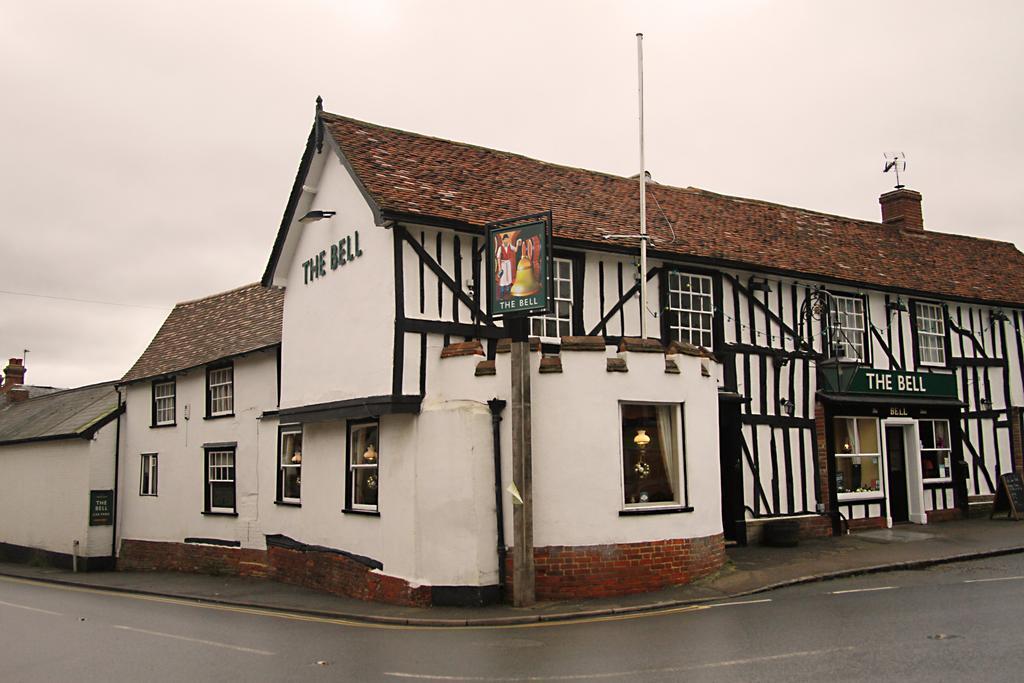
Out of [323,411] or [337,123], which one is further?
[337,123]

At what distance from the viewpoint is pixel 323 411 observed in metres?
16.8

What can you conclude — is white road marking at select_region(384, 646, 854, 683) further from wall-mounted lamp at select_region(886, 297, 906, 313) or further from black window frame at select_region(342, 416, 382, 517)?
wall-mounted lamp at select_region(886, 297, 906, 313)

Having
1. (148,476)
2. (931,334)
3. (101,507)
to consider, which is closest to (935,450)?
(931,334)

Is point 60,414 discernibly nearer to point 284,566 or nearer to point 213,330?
point 213,330

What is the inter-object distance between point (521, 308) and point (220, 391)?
39.9 feet

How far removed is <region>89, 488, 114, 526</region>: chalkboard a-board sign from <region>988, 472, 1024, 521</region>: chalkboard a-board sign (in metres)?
24.0

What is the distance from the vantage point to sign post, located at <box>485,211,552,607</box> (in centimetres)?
1333

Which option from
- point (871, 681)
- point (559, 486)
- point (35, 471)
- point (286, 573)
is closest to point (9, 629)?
point (286, 573)

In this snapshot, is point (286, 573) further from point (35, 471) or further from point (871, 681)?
point (35, 471)

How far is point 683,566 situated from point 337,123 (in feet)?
35.0

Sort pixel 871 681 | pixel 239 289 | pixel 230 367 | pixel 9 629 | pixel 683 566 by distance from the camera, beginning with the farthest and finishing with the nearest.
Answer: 1. pixel 239 289
2. pixel 230 367
3. pixel 683 566
4. pixel 9 629
5. pixel 871 681

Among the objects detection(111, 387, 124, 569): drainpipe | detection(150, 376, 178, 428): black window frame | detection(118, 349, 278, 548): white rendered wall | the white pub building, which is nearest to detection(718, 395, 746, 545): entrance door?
the white pub building

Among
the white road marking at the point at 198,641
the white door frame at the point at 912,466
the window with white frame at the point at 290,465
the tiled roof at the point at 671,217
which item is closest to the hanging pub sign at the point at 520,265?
the tiled roof at the point at 671,217

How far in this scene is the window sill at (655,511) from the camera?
46.0ft
